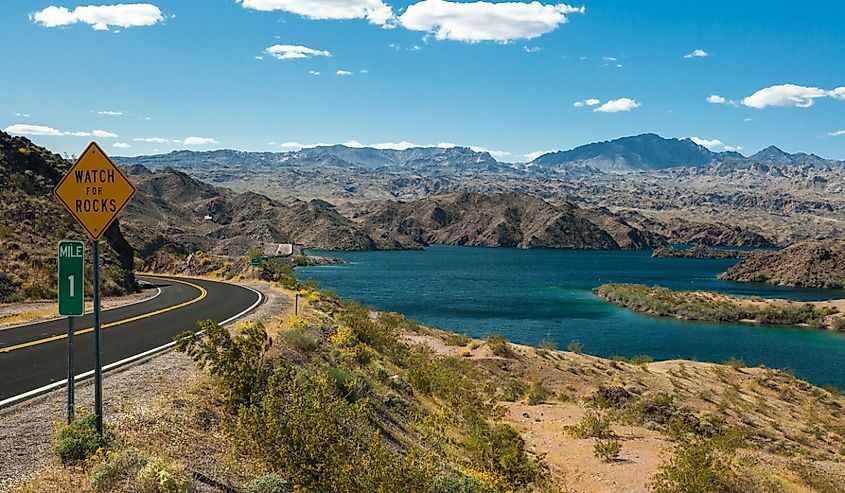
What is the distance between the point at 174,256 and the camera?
63156mm

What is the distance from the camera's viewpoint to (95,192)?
7.38m

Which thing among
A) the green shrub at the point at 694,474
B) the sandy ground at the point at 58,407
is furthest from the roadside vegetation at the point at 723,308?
the sandy ground at the point at 58,407

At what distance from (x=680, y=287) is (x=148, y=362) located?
106 metres

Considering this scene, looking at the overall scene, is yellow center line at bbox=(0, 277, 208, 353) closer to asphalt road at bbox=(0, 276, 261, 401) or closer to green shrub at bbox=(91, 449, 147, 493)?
asphalt road at bbox=(0, 276, 261, 401)

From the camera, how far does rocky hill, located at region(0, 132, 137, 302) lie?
2845 centimetres

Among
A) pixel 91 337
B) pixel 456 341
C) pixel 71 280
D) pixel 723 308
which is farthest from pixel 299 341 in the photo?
pixel 723 308

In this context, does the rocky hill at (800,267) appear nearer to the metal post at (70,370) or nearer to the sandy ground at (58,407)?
the sandy ground at (58,407)

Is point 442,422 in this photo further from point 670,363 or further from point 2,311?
point 670,363

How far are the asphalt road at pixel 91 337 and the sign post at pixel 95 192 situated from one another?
4556 millimetres

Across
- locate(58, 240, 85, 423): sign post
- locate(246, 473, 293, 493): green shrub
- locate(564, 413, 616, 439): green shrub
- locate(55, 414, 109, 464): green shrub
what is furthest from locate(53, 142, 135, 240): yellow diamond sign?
locate(564, 413, 616, 439): green shrub

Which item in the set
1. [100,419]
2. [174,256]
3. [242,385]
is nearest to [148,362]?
[242,385]

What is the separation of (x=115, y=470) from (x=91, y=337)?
412 inches

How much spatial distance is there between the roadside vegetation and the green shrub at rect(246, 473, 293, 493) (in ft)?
239

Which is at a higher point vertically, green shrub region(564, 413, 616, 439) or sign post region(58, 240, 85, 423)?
sign post region(58, 240, 85, 423)
